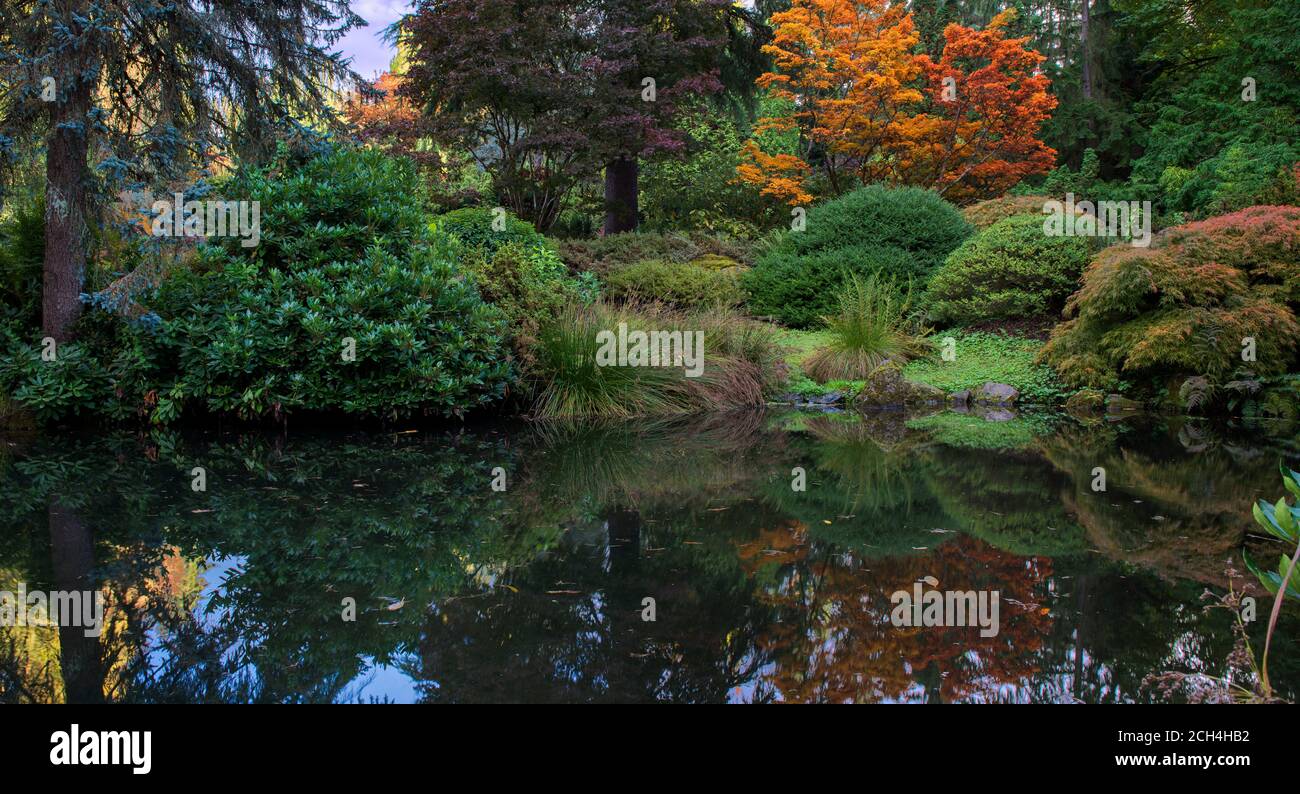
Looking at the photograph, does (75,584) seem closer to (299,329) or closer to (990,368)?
(299,329)

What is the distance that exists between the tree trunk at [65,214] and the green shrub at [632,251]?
6.42m

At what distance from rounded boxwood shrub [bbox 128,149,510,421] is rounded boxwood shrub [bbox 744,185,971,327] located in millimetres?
5836

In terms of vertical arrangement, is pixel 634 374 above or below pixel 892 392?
above

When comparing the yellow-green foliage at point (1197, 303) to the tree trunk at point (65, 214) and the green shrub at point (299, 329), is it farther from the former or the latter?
the tree trunk at point (65, 214)

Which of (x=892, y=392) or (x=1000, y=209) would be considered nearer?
(x=892, y=392)

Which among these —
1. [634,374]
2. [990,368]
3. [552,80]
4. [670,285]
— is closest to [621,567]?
[634,374]

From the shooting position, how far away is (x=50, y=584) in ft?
12.2

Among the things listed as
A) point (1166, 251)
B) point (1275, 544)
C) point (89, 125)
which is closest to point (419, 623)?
point (1275, 544)

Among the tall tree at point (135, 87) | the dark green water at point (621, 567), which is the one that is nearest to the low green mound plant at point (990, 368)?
the dark green water at point (621, 567)

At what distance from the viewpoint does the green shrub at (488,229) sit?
38.3ft

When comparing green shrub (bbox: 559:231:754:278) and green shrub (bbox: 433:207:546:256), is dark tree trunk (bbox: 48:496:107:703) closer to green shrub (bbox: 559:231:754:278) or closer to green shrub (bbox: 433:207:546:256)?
green shrub (bbox: 433:207:546:256)

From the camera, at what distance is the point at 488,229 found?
1188 centimetres

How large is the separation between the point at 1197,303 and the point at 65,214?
10.9 meters
